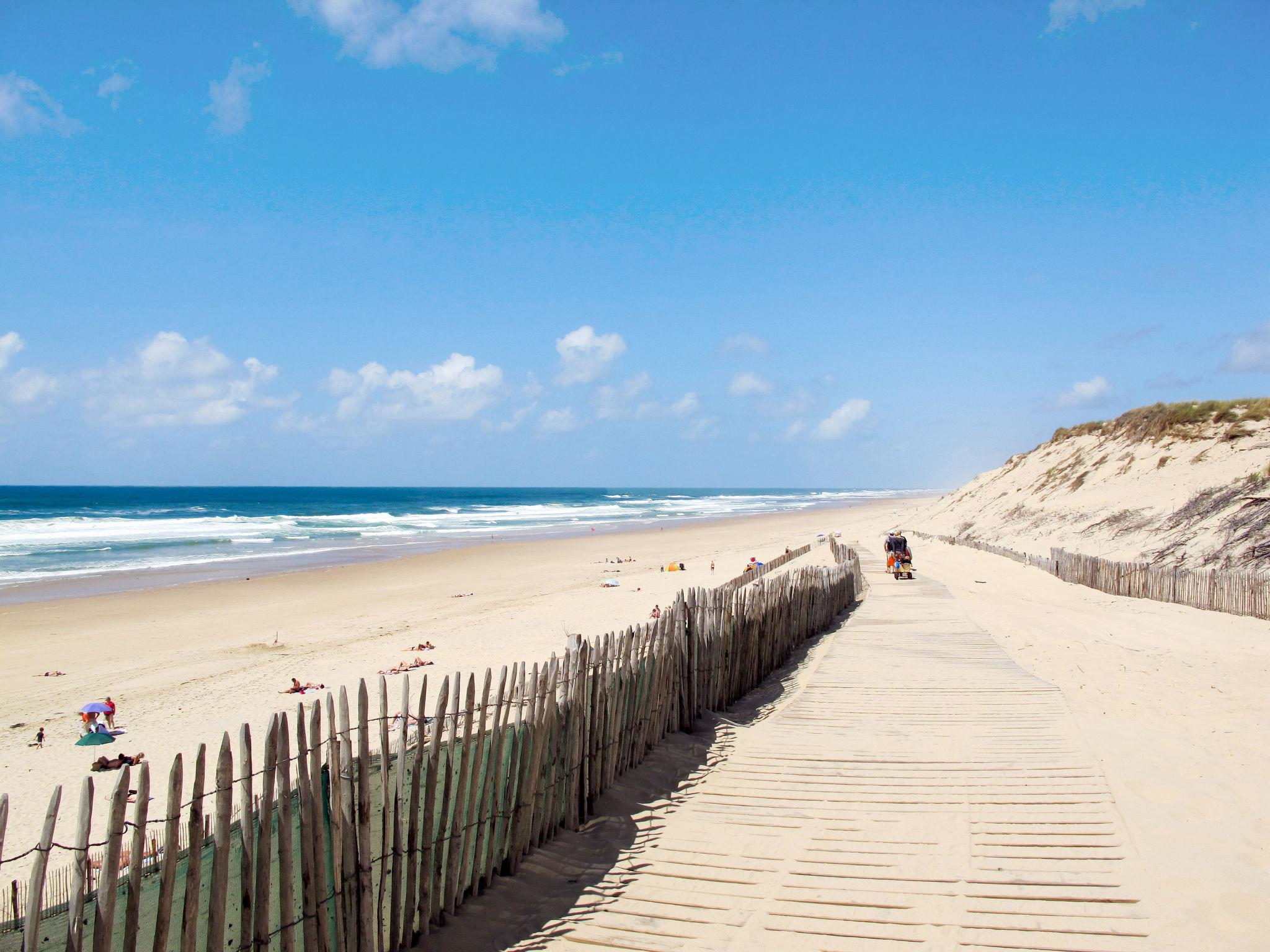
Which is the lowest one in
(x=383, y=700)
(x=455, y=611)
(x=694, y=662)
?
(x=455, y=611)

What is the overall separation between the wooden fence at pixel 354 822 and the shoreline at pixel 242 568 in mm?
18296

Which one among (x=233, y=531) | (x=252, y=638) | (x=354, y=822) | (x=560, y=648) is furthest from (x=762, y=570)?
(x=233, y=531)

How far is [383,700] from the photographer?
3.34 m

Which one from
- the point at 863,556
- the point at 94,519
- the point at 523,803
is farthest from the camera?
the point at 94,519

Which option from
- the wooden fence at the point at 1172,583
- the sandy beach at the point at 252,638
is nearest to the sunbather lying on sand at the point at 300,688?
the sandy beach at the point at 252,638

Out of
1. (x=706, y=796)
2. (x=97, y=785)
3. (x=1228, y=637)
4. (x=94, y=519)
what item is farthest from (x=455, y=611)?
(x=94, y=519)

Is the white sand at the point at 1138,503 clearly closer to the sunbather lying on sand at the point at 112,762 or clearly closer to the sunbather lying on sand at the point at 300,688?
the sunbather lying on sand at the point at 300,688

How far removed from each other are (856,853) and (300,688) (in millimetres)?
7099

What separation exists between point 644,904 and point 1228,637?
10.4 meters

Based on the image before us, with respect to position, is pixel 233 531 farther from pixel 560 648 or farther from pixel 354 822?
pixel 354 822

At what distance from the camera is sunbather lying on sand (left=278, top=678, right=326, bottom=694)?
30.7ft

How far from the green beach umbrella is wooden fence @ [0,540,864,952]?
229 cm

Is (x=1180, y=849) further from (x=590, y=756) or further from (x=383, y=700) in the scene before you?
(x=383, y=700)

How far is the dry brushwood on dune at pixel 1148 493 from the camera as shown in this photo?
1770 centimetres
